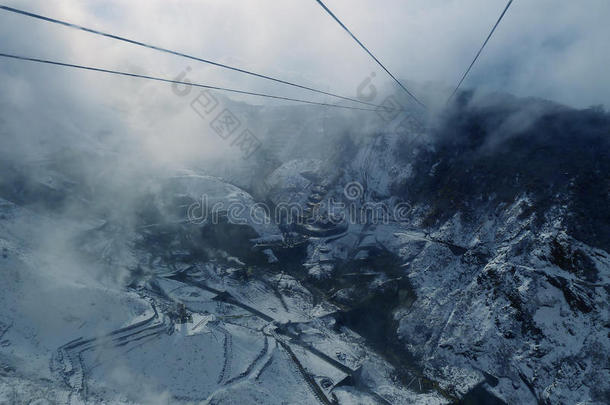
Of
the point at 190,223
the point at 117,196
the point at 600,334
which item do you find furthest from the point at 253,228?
the point at 600,334

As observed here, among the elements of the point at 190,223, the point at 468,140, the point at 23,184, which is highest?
the point at 468,140

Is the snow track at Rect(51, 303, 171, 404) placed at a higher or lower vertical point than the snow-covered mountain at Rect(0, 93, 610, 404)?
lower

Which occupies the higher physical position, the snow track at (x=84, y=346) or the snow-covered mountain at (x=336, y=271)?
the snow-covered mountain at (x=336, y=271)

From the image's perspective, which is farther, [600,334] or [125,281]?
[125,281]

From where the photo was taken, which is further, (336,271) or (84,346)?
(336,271)

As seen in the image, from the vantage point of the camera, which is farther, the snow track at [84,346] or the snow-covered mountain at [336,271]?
the snow-covered mountain at [336,271]

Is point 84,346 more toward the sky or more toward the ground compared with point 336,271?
more toward the ground

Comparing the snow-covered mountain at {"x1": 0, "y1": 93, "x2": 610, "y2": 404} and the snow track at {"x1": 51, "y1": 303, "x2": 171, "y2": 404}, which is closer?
the snow track at {"x1": 51, "y1": 303, "x2": 171, "y2": 404}

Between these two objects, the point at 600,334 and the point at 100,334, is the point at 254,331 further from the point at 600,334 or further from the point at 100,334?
the point at 600,334

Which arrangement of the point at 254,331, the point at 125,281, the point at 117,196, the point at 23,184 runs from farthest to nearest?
the point at 117,196 → the point at 23,184 → the point at 125,281 → the point at 254,331

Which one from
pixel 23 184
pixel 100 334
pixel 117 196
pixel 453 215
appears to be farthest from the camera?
pixel 117 196

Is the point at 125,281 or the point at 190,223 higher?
the point at 190,223
